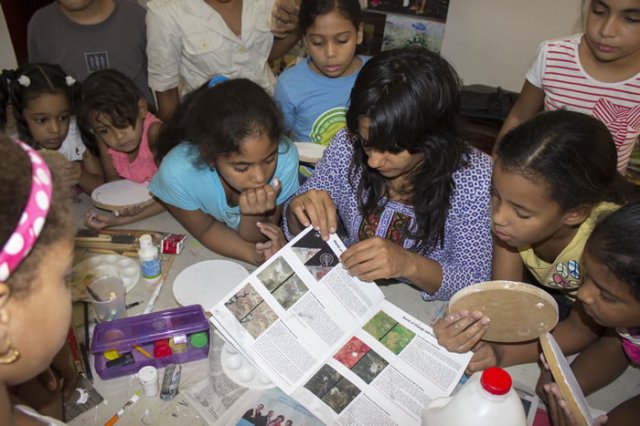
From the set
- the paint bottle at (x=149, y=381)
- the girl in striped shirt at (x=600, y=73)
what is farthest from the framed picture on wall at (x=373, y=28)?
the paint bottle at (x=149, y=381)

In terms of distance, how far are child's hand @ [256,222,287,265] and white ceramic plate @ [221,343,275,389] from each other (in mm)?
343

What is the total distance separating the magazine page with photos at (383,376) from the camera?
898mm

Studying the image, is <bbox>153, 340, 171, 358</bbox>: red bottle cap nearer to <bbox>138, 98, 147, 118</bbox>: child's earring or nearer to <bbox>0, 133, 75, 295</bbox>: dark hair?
<bbox>0, 133, 75, 295</bbox>: dark hair

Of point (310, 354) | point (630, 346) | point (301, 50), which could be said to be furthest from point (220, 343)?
point (301, 50)

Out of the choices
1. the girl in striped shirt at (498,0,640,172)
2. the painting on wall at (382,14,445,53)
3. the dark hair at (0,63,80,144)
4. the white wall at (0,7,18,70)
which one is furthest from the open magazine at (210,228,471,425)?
the white wall at (0,7,18,70)

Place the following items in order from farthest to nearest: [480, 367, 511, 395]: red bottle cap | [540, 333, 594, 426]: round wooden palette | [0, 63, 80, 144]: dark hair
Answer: [0, 63, 80, 144]: dark hair → [540, 333, 594, 426]: round wooden palette → [480, 367, 511, 395]: red bottle cap

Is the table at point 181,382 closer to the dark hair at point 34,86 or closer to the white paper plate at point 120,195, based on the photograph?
the white paper plate at point 120,195

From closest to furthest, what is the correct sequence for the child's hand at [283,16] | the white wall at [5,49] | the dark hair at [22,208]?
the dark hair at [22,208] → the child's hand at [283,16] → the white wall at [5,49]

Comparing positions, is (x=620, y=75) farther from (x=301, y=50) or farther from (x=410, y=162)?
(x=301, y=50)

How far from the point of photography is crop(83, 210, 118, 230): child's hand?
1.44 m

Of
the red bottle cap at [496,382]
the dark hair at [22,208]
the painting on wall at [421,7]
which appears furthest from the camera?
the painting on wall at [421,7]

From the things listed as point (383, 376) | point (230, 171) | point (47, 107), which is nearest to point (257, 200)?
point (230, 171)

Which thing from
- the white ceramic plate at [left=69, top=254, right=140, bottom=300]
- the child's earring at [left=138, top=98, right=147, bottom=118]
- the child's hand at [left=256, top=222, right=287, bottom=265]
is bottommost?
the white ceramic plate at [left=69, top=254, right=140, bottom=300]

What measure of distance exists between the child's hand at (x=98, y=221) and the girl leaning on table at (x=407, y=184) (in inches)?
23.0
